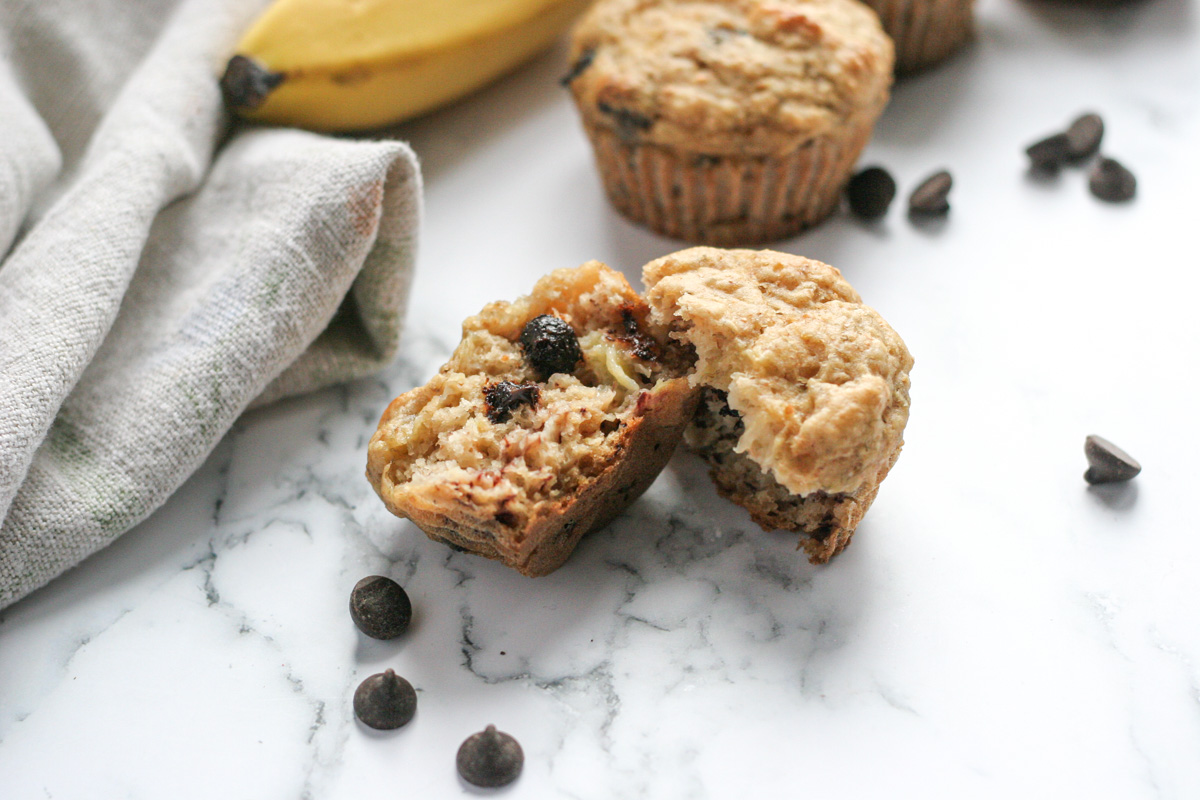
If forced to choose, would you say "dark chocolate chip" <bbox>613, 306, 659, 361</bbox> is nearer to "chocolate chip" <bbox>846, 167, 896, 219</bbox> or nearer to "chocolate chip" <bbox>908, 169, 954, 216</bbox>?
"chocolate chip" <bbox>846, 167, 896, 219</bbox>

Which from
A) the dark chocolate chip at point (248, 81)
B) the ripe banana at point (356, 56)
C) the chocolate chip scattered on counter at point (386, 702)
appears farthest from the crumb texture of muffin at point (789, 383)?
the dark chocolate chip at point (248, 81)

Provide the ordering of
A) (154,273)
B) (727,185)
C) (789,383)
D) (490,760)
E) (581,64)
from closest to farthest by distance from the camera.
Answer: (490,760), (789,383), (154,273), (727,185), (581,64)

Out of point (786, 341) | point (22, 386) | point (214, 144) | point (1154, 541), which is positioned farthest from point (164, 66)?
point (1154, 541)

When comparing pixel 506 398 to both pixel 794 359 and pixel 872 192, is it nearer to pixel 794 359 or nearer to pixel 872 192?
pixel 794 359

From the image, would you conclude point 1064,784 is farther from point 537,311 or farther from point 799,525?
point 537,311

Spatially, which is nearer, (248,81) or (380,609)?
(380,609)

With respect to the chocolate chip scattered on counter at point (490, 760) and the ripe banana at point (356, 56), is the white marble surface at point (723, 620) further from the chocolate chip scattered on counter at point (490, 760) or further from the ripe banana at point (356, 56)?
the ripe banana at point (356, 56)

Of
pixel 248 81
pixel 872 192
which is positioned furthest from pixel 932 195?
pixel 248 81

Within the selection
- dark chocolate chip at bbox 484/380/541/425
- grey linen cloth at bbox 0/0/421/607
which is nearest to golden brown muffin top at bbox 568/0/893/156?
grey linen cloth at bbox 0/0/421/607
